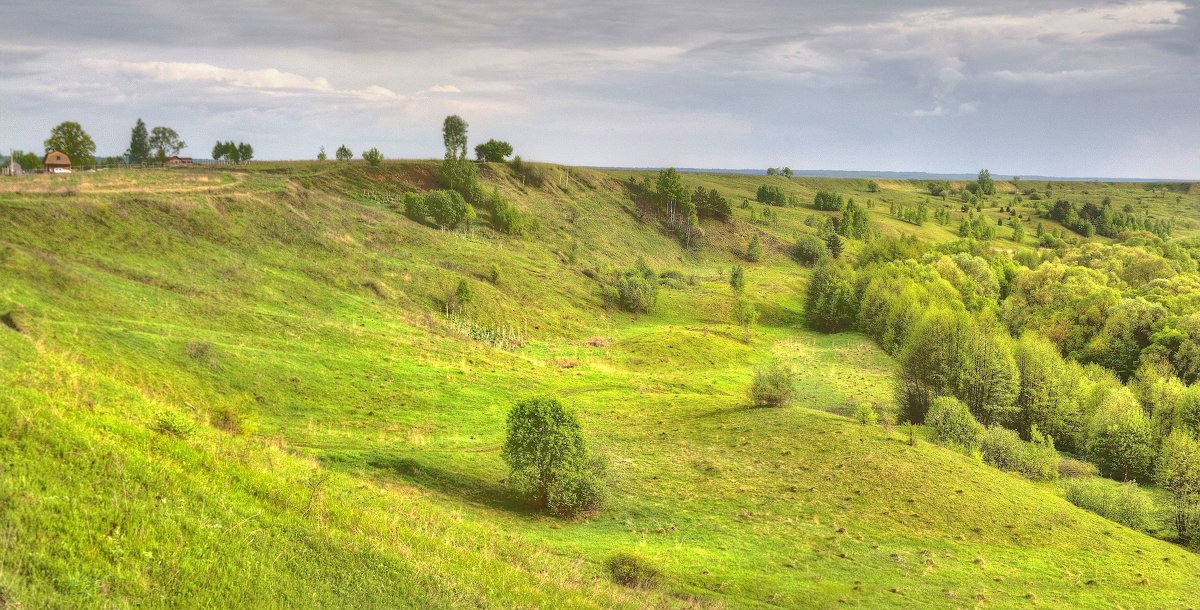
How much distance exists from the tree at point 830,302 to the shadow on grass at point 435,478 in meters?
95.8

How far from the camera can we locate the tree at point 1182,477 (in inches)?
1831

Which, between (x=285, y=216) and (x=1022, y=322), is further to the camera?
(x=1022, y=322)

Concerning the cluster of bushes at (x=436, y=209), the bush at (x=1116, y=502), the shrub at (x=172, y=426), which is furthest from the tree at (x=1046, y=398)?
the cluster of bushes at (x=436, y=209)

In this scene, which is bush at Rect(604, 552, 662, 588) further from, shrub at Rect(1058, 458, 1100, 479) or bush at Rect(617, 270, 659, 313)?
bush at Rect(617, 270, 659, 313)

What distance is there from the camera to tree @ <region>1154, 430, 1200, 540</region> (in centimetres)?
4650

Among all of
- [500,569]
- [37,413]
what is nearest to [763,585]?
[500,569]

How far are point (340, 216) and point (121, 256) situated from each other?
137 feet

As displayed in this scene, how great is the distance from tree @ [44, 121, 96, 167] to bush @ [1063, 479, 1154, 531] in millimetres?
141707

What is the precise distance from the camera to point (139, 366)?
38500 mm

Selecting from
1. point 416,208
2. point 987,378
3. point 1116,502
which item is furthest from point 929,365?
point 416,208

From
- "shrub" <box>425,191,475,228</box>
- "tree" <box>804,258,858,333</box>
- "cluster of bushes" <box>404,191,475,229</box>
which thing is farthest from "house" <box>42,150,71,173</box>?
"tree" <box>804,258,858,333</box>

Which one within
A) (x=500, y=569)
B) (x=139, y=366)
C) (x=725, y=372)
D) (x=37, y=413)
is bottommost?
(x=725, y=372)

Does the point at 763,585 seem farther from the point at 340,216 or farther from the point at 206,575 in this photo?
the point at 340,216

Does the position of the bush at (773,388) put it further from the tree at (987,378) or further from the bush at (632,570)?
the bush at (632,570)
